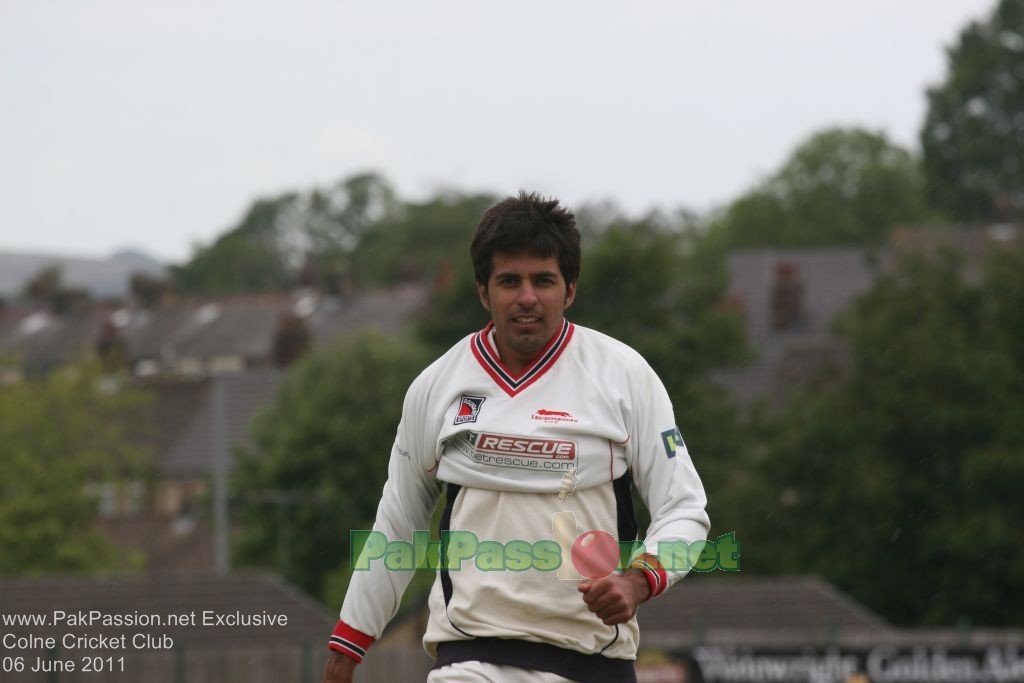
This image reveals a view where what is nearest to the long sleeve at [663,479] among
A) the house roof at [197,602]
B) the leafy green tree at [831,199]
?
the house roof at [197,602]

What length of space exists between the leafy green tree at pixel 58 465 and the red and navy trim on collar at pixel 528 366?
148 ft

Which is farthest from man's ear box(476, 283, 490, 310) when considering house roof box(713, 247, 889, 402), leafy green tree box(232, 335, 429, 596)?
house roof box(713, 247, 889, 402)

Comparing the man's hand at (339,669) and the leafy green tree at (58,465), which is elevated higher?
the man's hand at (339,669)

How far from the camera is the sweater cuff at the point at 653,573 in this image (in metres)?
5.38

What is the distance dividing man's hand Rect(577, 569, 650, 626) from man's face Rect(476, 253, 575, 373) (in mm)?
864

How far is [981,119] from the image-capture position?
80.9m

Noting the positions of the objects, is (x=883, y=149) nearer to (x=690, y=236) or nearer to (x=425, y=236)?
(x=690, y=236)

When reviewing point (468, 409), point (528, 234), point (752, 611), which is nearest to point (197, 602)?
point (752, 611)

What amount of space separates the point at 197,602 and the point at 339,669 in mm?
17830

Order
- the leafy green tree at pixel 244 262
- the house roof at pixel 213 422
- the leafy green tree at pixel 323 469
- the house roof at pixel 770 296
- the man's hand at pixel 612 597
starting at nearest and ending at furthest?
the man's hand at pixel 612 597 < the leafy green tree at pixel 323 469 < the house roof at pixel 770 296 < the house roof at pixel 213 422 < the leafy green tree at pixel 244 262

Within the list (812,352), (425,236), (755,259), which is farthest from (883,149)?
(812,352)

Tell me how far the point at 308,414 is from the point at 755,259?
2847 cm

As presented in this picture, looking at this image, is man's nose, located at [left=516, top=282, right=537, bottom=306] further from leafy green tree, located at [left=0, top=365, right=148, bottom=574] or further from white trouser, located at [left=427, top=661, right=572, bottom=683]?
A: leafy green tree, located at [left=0, top=365, right=148, bottom=574]

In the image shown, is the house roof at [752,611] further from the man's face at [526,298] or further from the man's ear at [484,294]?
the man's face at [526,298]
